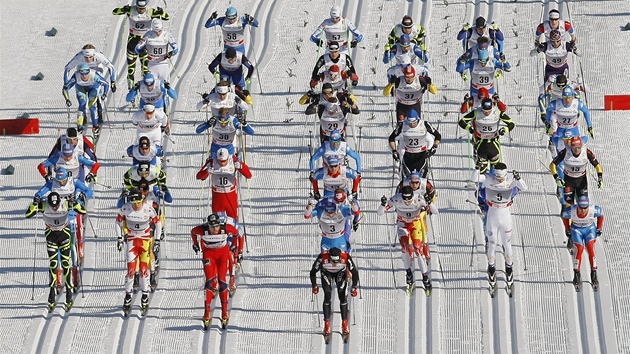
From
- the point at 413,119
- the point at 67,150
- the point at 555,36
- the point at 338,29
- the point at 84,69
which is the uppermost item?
the point at 338,29

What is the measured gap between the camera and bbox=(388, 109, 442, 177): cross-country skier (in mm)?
29281

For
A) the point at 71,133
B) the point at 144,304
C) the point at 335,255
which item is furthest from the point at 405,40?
the point at 144,304

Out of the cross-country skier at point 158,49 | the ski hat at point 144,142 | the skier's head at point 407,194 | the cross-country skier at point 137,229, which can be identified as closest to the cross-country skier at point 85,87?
the cross-country skier at point 158,49

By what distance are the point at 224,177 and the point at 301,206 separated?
2.83 m

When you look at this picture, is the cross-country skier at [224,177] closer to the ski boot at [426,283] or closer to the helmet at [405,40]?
the ski boot at [426,283]

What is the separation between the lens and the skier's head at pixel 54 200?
26.9 metres

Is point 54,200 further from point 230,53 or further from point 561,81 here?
point 561,81

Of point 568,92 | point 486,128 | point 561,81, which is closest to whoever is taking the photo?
point 486,128

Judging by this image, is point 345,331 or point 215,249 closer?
point 215,249

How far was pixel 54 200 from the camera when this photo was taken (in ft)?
88.3

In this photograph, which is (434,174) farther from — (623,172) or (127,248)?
(127,248)

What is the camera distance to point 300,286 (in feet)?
93.4

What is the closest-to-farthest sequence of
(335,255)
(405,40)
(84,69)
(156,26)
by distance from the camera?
(335,255)
(84,69)
(405,40)
(156,26)

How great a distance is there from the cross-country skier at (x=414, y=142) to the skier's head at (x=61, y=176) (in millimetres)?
5502
